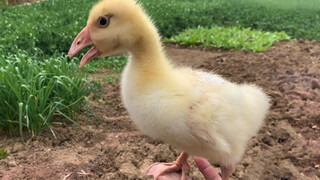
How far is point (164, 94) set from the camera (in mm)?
1981

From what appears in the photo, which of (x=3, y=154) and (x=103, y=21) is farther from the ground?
(x=103, y=21)

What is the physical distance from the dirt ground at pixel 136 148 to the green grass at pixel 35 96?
14 cm

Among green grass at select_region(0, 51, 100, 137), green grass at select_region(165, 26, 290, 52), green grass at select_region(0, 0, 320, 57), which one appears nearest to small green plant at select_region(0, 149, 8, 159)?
green grass at select_region(0, 51, 100, 137)

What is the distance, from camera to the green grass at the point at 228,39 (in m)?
6.93

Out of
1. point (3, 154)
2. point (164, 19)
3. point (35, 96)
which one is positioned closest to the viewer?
point (3, 154)

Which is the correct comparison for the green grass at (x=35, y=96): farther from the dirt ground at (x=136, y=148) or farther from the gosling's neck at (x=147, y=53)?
the gosling's neck at (x=147, y=53)

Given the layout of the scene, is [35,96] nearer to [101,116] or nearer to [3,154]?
[3,154]

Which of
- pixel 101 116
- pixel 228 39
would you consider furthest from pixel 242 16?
pixel 101 116

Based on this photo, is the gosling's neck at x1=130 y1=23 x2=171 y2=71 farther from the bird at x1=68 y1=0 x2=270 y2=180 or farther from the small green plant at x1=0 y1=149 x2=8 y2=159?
the small green plant at x1=0 y1=149 x2=8 y2=159

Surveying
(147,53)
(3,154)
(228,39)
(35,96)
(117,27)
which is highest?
(117,27)

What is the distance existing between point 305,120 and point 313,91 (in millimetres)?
746

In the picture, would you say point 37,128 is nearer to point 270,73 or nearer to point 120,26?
point 120,26

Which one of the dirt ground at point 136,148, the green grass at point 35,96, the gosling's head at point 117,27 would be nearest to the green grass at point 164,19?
the green grass at point 35,96

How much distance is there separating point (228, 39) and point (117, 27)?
18.2 ft
